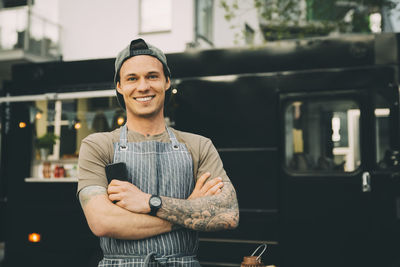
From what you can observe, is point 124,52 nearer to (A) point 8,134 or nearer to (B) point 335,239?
(B) point 335,239

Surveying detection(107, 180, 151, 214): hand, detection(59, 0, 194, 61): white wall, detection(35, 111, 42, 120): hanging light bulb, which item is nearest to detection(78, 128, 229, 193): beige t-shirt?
detection(107, 180, 151, 214): hand

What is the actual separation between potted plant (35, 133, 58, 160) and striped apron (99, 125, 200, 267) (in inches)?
157

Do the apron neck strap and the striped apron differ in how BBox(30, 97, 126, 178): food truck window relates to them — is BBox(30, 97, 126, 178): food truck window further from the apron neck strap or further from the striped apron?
the striped apron

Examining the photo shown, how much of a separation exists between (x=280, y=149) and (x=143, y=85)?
326cm

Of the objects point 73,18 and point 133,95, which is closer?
point 133,95

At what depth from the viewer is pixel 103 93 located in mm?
5746

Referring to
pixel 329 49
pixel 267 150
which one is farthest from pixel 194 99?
pixel 329 49

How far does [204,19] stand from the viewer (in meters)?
12.9

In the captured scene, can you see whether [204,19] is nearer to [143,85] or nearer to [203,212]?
[143,85]

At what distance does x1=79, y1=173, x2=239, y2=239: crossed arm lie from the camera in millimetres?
2088

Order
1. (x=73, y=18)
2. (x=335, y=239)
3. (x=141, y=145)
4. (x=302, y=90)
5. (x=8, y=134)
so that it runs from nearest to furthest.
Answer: (x=141, y=145) → (x=335, y=239) → (x=302, y=90) → (x=8, y=134) → (x=73, y=18)

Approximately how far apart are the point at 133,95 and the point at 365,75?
362cm

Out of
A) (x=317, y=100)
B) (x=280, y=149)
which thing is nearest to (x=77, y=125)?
(x=280, y=149)

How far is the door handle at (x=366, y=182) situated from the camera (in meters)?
4.98
